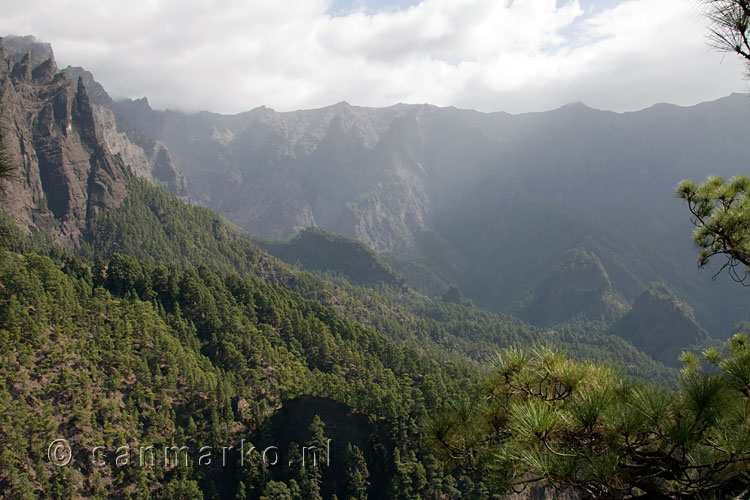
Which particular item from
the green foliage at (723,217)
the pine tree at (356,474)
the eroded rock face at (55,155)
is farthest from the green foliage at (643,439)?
the eroded rock face at (55,155)

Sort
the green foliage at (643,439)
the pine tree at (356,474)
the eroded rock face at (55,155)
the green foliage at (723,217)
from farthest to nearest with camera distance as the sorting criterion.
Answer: the eroded rock face at (55,155)
the pine tree at (356,474)
the green foliage at (723,217)
the green foliage at (643,439)

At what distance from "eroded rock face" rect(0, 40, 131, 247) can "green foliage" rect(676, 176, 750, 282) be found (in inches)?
7042

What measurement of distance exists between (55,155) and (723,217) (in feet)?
665

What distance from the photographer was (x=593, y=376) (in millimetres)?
8586

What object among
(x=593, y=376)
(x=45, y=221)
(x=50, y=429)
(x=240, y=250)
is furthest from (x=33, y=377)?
(x=240, y=250)

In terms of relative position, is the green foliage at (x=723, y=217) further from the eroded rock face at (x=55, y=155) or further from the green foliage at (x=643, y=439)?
the eroded rock face at (x=55, y=155)

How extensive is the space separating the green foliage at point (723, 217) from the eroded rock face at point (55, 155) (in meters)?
179

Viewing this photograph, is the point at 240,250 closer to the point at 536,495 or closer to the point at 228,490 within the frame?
the point at 228,490

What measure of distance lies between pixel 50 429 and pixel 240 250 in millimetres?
143266

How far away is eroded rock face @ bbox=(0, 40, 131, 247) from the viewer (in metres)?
152

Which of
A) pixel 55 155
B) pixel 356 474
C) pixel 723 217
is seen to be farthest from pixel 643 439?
pixel 55 155

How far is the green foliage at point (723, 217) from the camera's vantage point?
10336 mm

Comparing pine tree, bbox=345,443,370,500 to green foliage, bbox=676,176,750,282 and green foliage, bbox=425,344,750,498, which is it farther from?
green foliage, bbox=425,344,750,498

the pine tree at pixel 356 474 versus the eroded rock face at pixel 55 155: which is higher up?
the eroded rock face at pixel 55 155
